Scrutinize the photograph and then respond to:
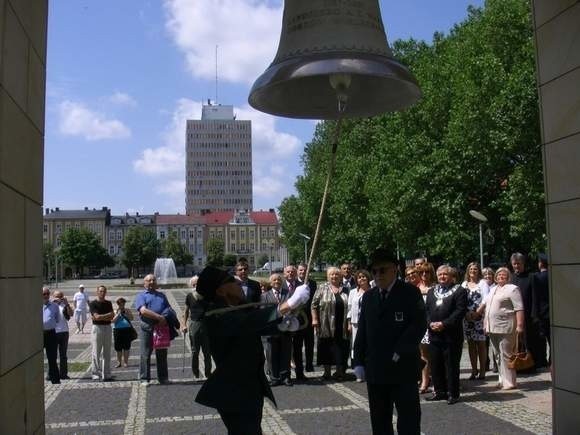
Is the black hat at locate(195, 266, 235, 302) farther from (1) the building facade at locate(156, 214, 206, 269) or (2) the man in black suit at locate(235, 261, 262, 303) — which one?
(1) the building facade at locate(156, 214, 206, 269)

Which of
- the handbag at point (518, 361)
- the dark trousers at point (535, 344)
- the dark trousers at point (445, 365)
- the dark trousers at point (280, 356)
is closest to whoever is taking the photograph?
the dark trousers at point (445, 365)

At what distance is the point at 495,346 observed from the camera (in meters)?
10.1

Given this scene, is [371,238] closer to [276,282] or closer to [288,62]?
[276,282]

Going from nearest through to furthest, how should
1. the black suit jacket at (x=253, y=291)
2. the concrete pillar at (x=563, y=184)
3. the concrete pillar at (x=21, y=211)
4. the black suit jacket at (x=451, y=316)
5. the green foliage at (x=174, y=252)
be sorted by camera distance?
the concrete pillar at (x=21, y=211)
the concrete pillar at (x=563, y=184)
the black suit jacket at (x=451, y=316)
the black suit jacket at (x=253, y=291)
the green foliage at (x=174, y=252)

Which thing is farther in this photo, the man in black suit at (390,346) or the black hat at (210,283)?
the man in black suit at (390,346)

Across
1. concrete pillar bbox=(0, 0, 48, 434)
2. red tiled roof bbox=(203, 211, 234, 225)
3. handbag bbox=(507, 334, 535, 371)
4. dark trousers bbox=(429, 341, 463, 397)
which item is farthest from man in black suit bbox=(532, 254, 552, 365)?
red tiled roof bbox=(203, 211, 234, 225)

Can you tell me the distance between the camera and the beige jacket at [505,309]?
9797 mm

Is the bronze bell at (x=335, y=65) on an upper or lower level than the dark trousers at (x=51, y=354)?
upper

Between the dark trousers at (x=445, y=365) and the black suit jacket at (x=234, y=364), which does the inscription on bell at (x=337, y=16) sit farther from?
the dark trousers at (x=445, y=365)

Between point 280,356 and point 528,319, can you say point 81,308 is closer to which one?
point 280,356

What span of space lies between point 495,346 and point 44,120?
25.3 ft

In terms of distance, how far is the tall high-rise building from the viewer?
530 feet

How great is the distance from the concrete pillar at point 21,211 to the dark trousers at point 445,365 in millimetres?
5889

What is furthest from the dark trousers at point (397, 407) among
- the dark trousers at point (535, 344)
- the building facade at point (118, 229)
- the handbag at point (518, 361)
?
the building facade at point (118, 229)
